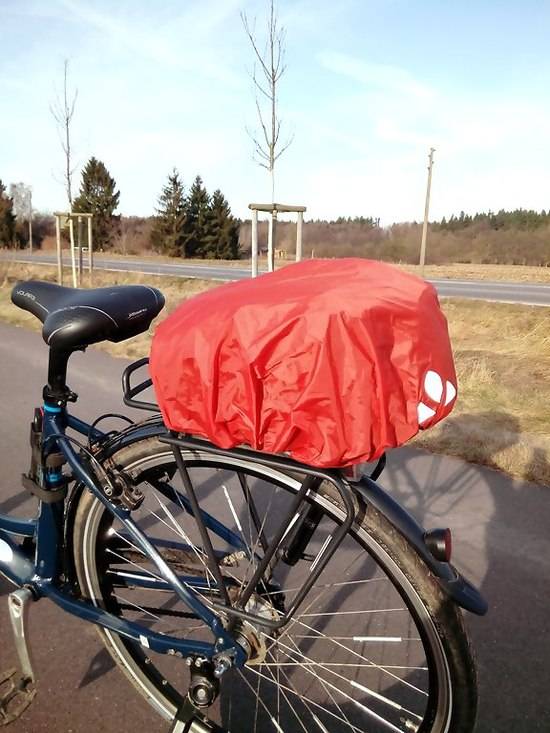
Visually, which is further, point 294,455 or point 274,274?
point 274,274

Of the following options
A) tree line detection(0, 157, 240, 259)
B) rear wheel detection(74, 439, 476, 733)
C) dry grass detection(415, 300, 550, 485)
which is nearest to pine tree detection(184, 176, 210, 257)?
tree line detection(0, 157, 240, 259)

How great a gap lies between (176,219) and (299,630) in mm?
42921

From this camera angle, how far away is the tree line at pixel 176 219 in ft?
141

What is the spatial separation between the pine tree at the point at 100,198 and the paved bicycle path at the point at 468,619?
42571 millimetres

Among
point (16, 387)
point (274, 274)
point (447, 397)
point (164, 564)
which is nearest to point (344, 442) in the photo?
point (447, 397)

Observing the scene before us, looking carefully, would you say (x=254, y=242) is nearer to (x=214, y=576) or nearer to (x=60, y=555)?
(x=60, y=555)

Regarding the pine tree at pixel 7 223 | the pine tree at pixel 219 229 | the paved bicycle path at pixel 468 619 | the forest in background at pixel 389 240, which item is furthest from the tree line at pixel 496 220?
the paved bicycle path at pixel 468 619

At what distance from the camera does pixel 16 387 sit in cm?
564

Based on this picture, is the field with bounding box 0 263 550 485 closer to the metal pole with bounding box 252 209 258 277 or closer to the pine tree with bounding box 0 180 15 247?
the metal pole with bounding box 252 209 258 277

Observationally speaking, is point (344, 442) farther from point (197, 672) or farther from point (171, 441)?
point (197, 672)

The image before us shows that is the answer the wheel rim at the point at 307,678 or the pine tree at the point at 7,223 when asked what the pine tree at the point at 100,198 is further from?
the wheel rim at the point at 307,678

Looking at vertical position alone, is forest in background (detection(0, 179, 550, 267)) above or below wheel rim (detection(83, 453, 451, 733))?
above

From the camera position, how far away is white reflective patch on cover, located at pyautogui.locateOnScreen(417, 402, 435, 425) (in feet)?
4.36

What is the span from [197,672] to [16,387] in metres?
4.62
